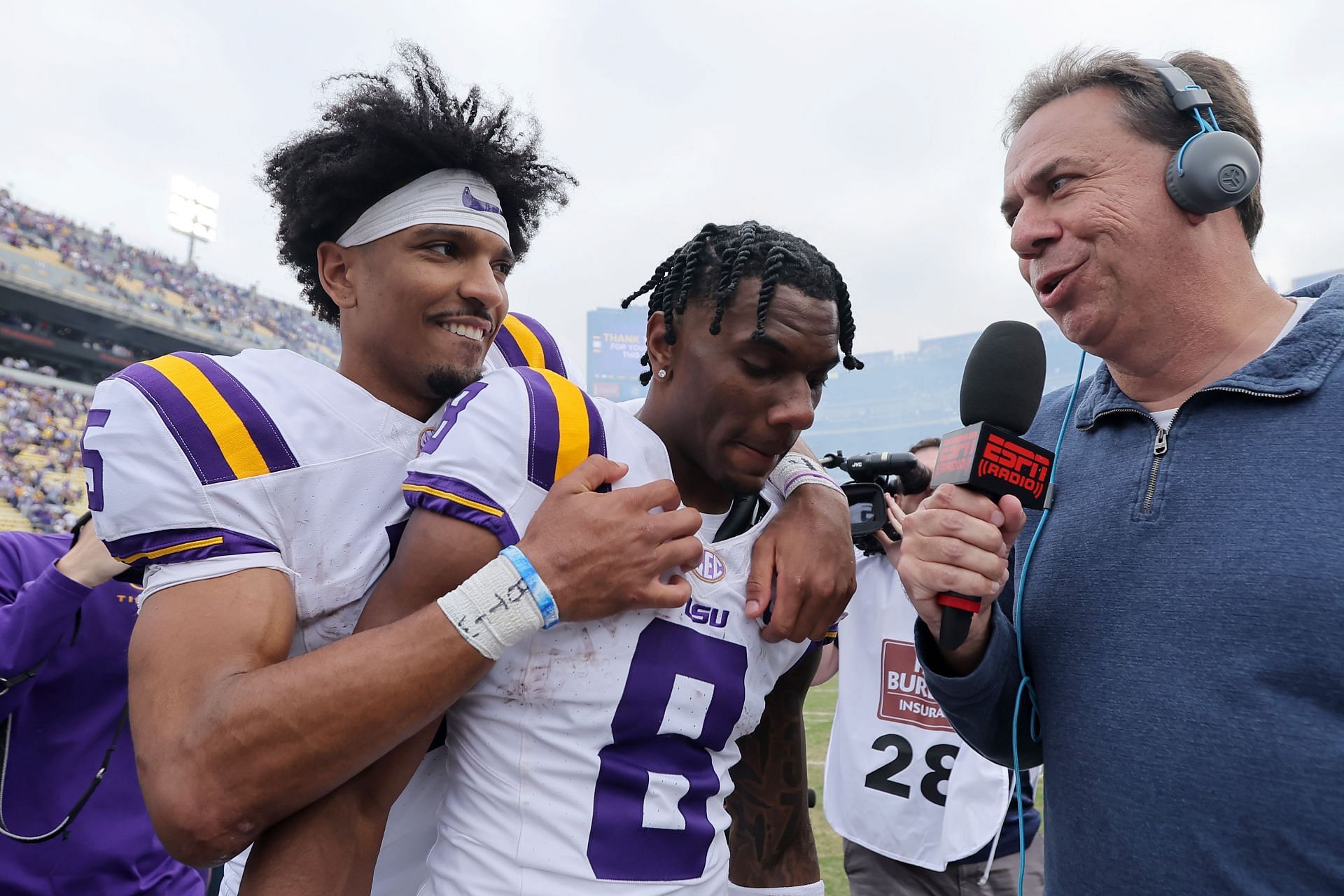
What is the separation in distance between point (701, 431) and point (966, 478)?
68cm

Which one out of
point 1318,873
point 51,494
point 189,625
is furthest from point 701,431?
point 51,494

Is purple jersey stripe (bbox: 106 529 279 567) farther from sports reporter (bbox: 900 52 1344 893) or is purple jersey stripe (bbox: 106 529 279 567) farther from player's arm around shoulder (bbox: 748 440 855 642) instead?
sports reporter (bbox: 900 52 1344 893)

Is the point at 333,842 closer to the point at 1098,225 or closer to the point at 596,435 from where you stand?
the point at 596,435

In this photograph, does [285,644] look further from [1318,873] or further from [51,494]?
[51,494]

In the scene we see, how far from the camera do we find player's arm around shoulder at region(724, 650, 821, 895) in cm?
228

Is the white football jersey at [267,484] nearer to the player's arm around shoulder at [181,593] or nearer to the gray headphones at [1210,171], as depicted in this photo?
the player's arm around shoulder at [181,593]

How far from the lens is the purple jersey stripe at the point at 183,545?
1.65m

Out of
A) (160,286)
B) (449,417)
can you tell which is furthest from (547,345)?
(160,286)

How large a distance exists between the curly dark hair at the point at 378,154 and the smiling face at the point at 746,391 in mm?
829

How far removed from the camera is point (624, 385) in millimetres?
45281

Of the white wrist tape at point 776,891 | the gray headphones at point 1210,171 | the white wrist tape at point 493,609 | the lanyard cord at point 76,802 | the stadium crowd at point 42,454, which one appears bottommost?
the stadium crowd at point 42,454

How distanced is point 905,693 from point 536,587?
286 centimetres

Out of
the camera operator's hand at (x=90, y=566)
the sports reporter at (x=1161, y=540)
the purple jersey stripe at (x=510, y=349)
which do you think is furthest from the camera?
the purple jersey stripe at (x=510, y=349)

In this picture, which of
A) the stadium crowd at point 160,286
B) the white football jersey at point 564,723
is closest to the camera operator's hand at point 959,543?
the white football jersey at point 564,723
